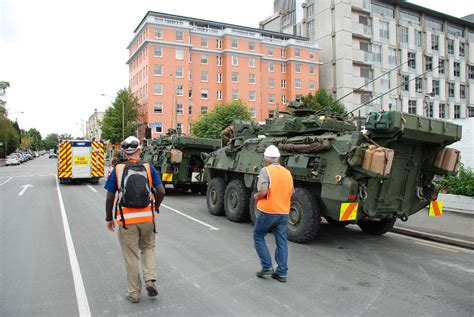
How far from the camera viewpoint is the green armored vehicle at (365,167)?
7000mm

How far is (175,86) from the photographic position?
5362cm

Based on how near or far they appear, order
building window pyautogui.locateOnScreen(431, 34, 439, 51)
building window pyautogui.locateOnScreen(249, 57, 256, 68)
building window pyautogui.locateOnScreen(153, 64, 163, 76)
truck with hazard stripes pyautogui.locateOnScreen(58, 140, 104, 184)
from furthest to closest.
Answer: building window pyautogui.locateOnScreen(431, 34, 439, 51)
building window pyautogui.locateOnScreen(249, 57, 256, 68)
building window pyautogui.locateOnScreen(153, 64, 163, 76)
truck with hazard stripes pyautogui.locateOnScreen(58, 140, 104, 184)

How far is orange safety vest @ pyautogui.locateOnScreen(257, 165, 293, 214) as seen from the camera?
548 cm

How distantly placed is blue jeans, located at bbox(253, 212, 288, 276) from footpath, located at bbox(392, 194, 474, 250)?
427 cm

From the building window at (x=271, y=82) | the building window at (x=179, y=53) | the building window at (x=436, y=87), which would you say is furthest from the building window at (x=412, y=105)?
the building window at (x=179, y=53)

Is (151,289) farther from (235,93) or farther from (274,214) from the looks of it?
(235,93)

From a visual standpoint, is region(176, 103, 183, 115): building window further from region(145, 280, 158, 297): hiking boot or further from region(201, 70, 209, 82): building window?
region(145, 280, 158, 297): hiking boot

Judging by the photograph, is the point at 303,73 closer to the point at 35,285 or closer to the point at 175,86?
the point at 175,86

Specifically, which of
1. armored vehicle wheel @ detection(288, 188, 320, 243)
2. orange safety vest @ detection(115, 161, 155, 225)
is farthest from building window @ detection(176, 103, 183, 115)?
orange safety vest @ detection(115, 161, 155, 225)

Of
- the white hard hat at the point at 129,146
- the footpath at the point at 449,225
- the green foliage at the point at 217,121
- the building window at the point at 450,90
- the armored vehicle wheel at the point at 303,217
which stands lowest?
the footpath at the point at 449,225

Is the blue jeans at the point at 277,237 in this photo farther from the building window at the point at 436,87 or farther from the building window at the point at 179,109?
the building window at the point at 436,87

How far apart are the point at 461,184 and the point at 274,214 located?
811 centimetres

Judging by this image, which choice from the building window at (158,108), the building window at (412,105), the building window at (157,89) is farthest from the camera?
the building window at (412,105)

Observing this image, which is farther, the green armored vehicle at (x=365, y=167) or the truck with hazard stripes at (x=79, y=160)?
the truck with hazard stripes at (x=79, y=160)
